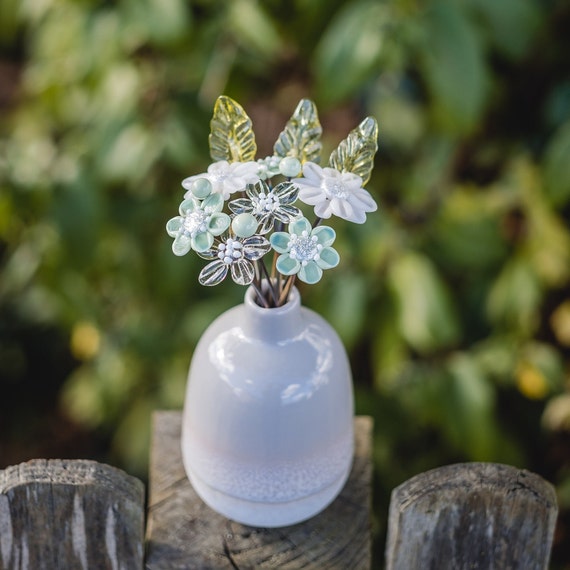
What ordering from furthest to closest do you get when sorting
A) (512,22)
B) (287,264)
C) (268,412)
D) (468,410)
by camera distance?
(512,22), (468,410), (268,412), (287,264)

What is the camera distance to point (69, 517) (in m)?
0.80

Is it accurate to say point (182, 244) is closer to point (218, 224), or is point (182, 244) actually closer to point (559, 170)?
point (218, 224)

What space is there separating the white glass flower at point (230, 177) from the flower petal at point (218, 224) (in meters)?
0.03

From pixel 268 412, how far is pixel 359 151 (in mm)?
259

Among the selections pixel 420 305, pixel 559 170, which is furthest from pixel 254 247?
pixel 559 170

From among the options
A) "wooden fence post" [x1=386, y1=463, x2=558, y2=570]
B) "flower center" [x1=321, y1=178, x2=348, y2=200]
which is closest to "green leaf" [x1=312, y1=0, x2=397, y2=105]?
"flower center" [x1=321, y1=178, x2=348, y2=200]

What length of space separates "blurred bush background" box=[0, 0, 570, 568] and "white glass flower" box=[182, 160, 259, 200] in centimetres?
85

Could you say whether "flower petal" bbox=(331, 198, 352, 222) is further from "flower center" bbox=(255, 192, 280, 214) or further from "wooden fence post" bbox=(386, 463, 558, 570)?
"wooden fence post" bbox=(386, 463, 558, 570)

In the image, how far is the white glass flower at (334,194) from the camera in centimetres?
78

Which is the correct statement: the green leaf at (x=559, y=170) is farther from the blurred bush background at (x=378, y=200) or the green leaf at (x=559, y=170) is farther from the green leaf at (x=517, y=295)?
the green leaf at (x=517, y=295)

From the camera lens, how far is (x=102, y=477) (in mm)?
784

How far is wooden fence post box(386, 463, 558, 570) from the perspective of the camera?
2.56ft

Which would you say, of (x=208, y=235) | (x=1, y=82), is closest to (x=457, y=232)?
(x=208, y=235)

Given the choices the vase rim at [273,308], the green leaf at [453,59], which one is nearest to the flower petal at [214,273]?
the vase rim at [273,308]
